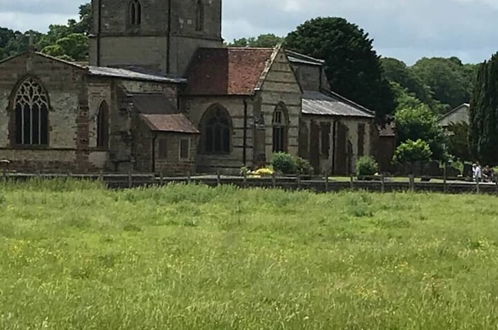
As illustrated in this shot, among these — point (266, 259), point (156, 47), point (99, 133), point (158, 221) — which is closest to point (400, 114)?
point (156, 47)

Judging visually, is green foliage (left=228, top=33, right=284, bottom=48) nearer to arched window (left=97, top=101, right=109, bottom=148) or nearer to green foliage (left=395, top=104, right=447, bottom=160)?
green foliage (left=395, top=104, right=447, bottom=160)

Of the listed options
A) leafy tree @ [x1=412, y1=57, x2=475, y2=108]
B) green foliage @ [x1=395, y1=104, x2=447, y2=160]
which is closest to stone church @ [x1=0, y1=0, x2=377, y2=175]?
green foliage @ [x1=395, y1=104, x2=447, y2=160]

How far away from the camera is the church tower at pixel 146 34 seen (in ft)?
198

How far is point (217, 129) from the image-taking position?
192 ft

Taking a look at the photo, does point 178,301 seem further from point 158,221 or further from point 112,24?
point 112,24

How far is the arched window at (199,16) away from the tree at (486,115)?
67.3ft

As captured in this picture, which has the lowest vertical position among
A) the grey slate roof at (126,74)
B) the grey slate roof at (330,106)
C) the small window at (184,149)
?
the small window at (184,149)

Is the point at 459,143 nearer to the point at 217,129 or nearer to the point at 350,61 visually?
the point at 350,61

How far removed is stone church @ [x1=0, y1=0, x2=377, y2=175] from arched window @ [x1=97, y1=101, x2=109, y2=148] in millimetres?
54

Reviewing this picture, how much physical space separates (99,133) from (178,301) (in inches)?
1595

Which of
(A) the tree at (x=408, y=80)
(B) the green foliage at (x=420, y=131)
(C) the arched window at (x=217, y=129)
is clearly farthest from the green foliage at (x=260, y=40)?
(C) the arched window at (x=217, y=129)

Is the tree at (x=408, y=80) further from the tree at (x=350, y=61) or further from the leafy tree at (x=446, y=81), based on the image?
the tree at (x=350, y=61)

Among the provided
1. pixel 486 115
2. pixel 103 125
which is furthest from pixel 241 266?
pixel 486 115

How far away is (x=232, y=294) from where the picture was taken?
14836 mm
